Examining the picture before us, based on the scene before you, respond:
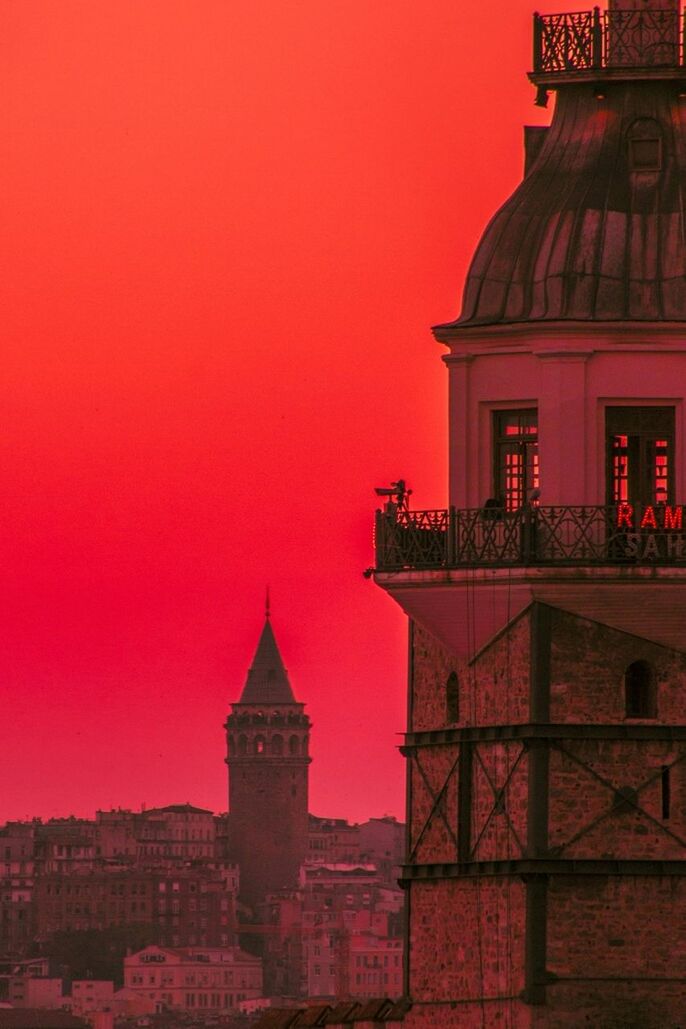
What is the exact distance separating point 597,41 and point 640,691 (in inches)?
304

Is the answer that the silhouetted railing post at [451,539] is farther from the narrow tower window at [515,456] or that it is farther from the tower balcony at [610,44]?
the tower balcony at [610,44]

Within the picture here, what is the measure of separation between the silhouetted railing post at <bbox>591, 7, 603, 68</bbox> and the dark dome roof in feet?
1.36

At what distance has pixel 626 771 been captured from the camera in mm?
57969

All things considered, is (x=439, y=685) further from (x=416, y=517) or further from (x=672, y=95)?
(x=672, y=95)

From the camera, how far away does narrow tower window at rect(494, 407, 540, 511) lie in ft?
192

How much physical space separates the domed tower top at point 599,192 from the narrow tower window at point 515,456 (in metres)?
1.17

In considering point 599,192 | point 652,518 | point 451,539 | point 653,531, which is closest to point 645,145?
point 599,192

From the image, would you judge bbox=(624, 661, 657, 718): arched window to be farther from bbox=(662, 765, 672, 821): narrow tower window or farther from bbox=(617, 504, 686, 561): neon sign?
bbox=(617, 504, 686, 561): neon sign

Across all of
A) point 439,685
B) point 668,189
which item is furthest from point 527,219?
point 439,685

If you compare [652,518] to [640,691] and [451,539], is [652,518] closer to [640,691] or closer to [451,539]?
[640,691]

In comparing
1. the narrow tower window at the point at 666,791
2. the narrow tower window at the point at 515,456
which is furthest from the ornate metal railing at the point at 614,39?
the narrow tower window at the point at 666,791

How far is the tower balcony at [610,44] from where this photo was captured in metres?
59.2

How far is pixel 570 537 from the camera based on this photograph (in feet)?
189

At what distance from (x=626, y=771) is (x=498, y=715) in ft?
5.80
